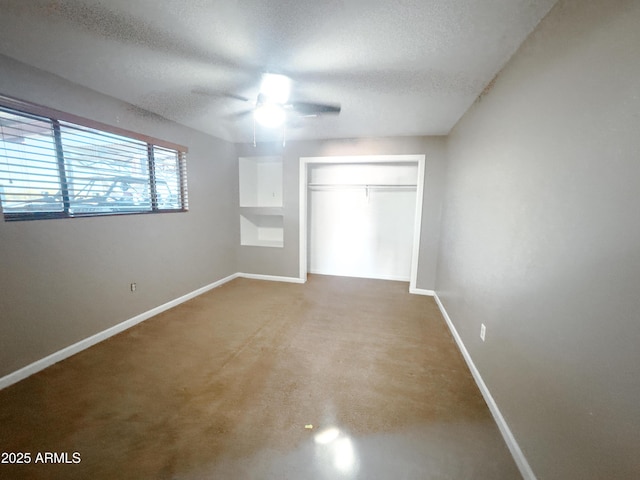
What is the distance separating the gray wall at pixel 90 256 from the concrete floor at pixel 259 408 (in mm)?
299

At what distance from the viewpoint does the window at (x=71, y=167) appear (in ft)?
5.70

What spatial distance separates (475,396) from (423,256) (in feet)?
7.15

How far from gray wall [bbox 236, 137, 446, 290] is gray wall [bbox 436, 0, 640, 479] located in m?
1.69

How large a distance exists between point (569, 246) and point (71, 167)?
3.35 meters

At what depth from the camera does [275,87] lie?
207 cm

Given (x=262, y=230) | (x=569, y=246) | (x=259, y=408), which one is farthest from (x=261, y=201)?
(x=569, y=246)

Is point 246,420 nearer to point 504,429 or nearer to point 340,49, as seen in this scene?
point 504,429

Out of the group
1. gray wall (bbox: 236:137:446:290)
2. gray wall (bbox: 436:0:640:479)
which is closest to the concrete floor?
gray wall (bbox: 436:0:640:479)

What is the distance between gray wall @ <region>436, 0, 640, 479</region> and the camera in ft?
2.56

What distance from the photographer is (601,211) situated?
0.87m

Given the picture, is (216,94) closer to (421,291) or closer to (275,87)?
(275,87)

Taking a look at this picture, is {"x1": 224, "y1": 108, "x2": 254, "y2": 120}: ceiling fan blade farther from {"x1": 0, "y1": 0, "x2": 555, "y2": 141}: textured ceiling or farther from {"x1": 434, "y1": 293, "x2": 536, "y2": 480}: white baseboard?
{"x1": 434, "y1": 293, "x2": 536, "y2": 480}: white baseboard

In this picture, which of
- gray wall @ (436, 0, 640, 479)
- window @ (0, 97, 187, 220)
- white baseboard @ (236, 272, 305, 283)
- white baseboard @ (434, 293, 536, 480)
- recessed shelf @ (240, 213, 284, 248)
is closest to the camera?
gray wall @ (436, 0, 640, 479)

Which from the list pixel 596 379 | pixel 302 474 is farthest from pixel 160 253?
pixel 596 379
